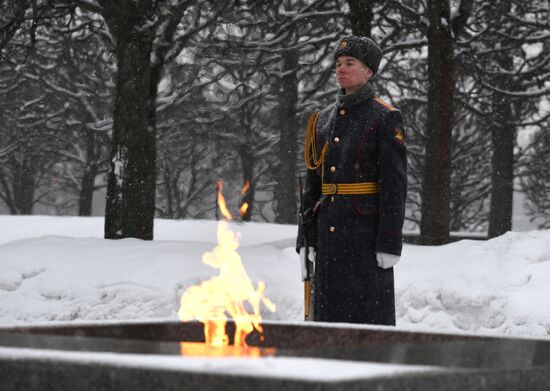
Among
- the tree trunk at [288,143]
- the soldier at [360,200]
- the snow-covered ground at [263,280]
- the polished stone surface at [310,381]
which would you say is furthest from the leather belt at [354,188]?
the tree trunk at [288,143]

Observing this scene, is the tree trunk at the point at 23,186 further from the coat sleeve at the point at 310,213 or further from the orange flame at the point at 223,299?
the orange flame at the point at 223,299

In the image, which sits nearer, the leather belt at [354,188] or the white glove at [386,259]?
the white glove at [386,259]

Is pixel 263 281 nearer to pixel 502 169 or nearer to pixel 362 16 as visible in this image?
pixel 362 16

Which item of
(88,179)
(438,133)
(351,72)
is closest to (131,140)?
(438,133)

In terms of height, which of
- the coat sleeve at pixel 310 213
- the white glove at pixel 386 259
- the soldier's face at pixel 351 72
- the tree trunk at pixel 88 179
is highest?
the tree trunk at pixel 88 179

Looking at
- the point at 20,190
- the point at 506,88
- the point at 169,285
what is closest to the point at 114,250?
the point at 169,285

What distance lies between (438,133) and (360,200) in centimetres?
771

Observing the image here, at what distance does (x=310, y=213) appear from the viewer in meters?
4.98

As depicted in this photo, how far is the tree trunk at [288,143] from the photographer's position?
20.4 m

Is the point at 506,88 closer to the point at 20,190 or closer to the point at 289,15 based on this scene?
the point at 289,15

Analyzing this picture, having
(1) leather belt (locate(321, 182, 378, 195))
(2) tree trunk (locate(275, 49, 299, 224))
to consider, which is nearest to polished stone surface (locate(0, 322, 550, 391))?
(1) leather belt (locate(321, 182, 378, 195))

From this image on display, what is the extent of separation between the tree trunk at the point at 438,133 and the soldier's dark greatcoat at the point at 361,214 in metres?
7.51

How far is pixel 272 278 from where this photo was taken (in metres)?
9.33

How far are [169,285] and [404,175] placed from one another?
4485 mm
